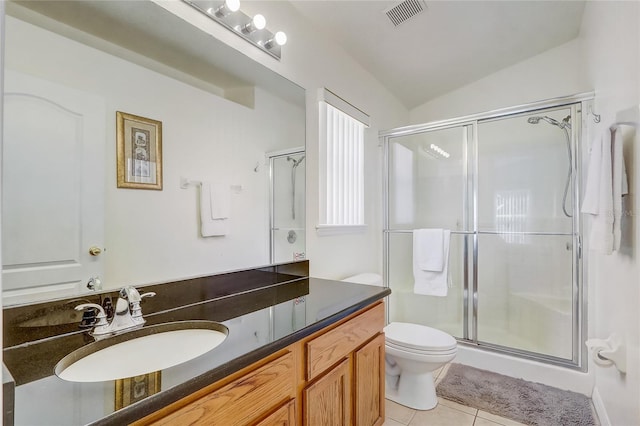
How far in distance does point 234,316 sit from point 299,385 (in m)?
0.33

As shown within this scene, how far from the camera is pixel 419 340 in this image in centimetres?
198

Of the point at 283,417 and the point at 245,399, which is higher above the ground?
the point at 245,399

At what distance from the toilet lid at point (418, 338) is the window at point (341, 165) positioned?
2.52 ft

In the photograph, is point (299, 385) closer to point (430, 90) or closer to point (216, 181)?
point (216, 181)

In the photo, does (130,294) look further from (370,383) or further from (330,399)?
(370,383)

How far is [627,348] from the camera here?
1342 mm

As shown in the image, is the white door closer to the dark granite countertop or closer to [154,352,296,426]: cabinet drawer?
the dark granite countertop

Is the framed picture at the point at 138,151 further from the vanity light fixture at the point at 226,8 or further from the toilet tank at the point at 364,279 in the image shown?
the toilet tank at the point at 364,279

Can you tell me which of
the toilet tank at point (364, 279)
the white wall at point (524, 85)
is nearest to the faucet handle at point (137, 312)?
the toilet tank at point (364, 279)

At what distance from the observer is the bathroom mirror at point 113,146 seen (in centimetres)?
93

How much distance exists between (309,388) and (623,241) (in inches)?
59.3

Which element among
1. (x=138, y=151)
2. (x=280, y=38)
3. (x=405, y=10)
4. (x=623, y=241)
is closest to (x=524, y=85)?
(x=405, y=10)

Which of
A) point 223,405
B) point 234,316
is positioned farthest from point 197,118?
point 223,405

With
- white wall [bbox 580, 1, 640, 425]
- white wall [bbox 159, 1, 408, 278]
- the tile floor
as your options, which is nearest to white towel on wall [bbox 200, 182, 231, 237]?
white wall [bbox 159, 1, 408, 278]
